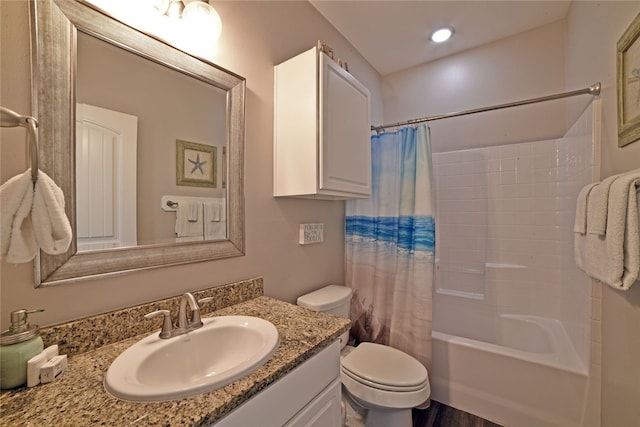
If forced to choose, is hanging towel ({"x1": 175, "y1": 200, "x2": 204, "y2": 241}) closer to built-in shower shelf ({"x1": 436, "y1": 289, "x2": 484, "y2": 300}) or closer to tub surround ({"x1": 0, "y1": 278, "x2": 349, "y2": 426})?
tub surround ({"x1": 0, "y1": 278, "x2": 349, "y2": 426})

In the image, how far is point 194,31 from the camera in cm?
97

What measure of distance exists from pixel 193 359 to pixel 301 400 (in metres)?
0.38

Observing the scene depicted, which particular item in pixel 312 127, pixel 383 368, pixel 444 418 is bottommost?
pixel 444 418

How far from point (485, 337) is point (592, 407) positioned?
2.63 ft

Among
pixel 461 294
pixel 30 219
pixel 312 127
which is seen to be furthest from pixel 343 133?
pixel 461 294

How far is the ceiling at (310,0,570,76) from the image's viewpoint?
165 centimetres

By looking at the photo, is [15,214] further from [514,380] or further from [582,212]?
[514,380]

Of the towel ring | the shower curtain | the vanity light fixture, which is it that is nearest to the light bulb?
the vanity light fixture

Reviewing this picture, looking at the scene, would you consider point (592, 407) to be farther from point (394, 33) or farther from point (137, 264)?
point (394, 33)

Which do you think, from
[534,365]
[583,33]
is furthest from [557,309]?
[583,33]

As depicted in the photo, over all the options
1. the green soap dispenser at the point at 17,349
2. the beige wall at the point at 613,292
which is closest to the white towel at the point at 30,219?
the green soap dispenser at the point at 17,349

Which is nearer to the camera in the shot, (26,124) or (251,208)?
(26,124)

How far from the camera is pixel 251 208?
126 cm

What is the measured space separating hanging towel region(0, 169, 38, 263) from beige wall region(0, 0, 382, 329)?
0.59ft
